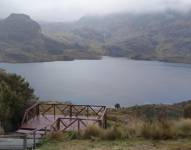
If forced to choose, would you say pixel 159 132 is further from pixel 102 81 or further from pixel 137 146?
pixel 102 81

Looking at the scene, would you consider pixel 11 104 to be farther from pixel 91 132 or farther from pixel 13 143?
pixel 13 143

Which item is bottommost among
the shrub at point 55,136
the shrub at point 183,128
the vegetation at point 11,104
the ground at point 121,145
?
the ground at point 121,145

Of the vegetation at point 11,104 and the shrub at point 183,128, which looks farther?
the vegetation at point 11,104

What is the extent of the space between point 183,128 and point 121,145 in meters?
2.41

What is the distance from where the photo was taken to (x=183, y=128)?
39.7ft

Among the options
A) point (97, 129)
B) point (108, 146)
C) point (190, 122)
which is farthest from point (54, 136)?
point (190, 122)

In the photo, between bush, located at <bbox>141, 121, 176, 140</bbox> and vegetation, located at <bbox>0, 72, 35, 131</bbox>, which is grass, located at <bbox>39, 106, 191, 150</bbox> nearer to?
bush, located at <bbox>141, 121, 176, 140</bbox>

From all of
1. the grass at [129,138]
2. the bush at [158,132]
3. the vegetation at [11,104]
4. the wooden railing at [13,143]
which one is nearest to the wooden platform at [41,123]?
the vegetation at [11,104]

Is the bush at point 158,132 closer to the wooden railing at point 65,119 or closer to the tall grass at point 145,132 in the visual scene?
the tall grass at point 145,132

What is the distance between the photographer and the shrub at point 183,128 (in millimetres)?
11865

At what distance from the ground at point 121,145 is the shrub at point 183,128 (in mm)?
604

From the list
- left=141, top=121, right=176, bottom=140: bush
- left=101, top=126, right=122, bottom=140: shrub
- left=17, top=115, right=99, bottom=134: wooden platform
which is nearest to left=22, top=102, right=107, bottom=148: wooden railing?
left=17, top=115, right=99, bottom=134: wooden platform

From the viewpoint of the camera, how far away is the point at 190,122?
485 inches

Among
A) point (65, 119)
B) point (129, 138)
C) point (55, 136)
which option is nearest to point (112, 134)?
point (129, 138)
